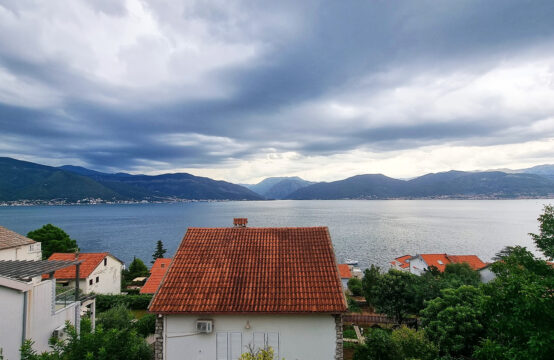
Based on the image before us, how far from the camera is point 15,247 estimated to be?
1093 inches

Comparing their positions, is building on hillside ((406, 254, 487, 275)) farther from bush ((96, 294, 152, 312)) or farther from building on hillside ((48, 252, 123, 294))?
A: building on hillside ((48, 252, 123, 294))

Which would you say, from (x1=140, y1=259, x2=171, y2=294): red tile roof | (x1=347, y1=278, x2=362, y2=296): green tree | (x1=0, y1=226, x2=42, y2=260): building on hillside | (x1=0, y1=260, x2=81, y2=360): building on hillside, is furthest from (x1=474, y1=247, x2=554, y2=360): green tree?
(x1=0, y1=226, x2=42, y2=260): building on hillside

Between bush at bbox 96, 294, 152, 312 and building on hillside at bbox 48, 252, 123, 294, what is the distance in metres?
2.51

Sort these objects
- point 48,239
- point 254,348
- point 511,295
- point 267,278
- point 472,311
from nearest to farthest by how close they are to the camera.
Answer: point 511,295, point 254,348, point 267,278, point 472,311, point 48,239

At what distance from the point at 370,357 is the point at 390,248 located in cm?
7705

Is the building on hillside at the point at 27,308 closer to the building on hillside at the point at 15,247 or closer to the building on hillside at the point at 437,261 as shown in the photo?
the building on hillside at the point at 15,247

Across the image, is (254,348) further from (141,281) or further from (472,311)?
(141,281)

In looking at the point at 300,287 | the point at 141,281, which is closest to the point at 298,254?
the point at 300,287

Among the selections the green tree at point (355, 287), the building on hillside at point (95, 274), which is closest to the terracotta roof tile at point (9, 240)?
the building on hillside at point (95, 274)

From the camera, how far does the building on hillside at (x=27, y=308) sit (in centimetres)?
1345

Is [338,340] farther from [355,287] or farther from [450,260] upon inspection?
[450,260]

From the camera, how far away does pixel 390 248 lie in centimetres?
8600

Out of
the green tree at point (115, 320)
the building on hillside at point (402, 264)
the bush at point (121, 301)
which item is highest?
the green tree at point (115, 320)

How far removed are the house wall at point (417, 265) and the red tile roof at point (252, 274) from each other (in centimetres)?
4476
